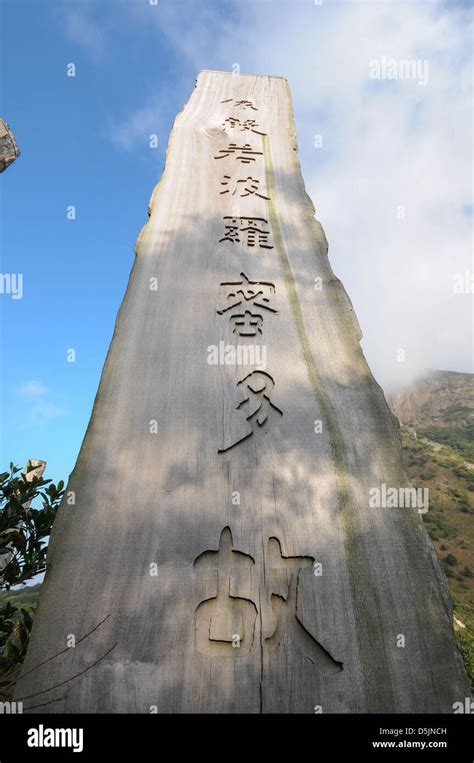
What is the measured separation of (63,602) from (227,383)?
0.98 metres

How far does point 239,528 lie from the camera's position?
145 cm

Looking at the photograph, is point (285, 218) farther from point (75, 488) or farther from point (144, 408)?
point (75, 488)

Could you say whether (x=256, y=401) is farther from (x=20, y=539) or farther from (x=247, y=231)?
(x=20, y=539)

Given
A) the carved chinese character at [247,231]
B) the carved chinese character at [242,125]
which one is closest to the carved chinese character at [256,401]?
the carved chinese character at [247,231]

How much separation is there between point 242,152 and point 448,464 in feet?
145

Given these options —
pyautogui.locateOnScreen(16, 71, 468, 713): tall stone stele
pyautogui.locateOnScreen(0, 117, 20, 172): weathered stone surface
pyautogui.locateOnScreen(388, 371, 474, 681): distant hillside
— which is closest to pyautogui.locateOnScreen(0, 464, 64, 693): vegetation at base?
pyautogui.locateOnScreen(16, 71, 468, 713): tall stone stele

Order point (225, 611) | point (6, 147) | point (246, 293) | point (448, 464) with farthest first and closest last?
1. point (448, 464)
2. point (6, 147)
3. point (246, 293)
4. point (225, 611)

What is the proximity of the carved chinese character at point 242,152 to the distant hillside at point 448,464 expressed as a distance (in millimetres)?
14488

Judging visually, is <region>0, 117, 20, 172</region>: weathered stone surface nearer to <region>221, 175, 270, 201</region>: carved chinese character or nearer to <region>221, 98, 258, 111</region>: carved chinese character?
<region>221, 98, 258, 111</region>: carved chinese character

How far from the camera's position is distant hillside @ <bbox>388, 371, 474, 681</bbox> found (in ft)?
95.1

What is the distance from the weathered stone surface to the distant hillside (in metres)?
17.0

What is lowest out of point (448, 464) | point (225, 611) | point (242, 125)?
point (225, 611)

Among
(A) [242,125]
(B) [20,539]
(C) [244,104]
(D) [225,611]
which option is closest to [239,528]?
(D) [225,611]

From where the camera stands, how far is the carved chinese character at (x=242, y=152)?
10.1ft
